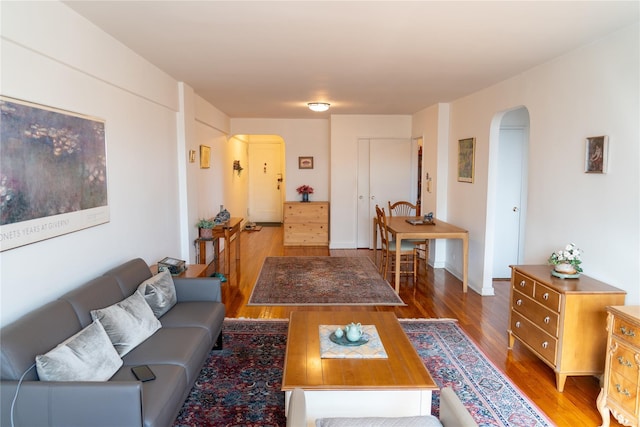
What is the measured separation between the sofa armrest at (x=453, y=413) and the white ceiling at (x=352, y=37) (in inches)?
81.4

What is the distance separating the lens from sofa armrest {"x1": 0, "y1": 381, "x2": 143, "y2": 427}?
1.76 meters

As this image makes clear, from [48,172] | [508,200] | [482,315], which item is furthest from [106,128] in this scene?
[508,200]

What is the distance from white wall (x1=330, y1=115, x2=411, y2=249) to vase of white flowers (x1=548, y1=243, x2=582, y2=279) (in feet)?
15.9

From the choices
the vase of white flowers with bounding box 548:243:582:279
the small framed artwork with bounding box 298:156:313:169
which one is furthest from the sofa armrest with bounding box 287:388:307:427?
the small framed artwork with bounding box 298:156:313:169

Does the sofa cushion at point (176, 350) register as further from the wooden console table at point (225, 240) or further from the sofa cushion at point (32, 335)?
the wooden console table at point (225, 240)

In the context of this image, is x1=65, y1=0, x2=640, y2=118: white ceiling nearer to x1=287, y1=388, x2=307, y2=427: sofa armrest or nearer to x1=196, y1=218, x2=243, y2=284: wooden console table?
x1=196, y1=218, x2=243, y2=284: wooden console table

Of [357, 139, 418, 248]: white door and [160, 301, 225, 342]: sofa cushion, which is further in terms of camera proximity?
[357, 139, 418, 248]: white door

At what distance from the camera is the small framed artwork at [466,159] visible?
522cm

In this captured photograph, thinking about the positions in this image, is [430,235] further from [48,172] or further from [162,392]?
[48,172]

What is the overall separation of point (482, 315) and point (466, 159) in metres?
2.08

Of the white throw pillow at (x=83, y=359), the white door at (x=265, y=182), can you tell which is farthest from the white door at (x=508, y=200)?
the white door at (x=265, y=182)

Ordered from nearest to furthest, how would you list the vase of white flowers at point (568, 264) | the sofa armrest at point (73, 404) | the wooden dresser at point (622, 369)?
1. the sofa armrest at point (73, 404)
2. the wooden dresser at point (622, 369)
3. the vase of white flowers at point (568, 264)

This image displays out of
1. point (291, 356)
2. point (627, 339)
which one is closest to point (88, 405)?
point (291, 356)

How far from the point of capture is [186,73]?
167 inches
